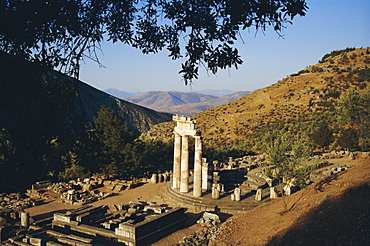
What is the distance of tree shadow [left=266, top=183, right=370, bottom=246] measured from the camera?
42.0ft

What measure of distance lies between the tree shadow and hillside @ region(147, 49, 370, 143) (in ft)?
141

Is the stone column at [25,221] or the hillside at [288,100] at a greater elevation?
the hillside at [288,100]

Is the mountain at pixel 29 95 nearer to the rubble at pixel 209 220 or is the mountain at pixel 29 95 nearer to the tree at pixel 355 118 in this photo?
the rubble at pixel 209 220

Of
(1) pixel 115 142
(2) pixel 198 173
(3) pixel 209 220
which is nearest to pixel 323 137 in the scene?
(2) pixel 198 173

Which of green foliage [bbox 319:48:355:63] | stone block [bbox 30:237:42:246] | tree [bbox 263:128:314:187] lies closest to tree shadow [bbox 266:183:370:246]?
A: tree [bbox 263:128:314:187]

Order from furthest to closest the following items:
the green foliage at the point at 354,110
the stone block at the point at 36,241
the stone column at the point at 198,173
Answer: the green foliage at the point at 354,110, the stone column at the point at 198,173, the stone block at the point at 36,241

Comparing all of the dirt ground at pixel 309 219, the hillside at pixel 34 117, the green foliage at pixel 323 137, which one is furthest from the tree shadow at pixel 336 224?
the green foliage at pixel 323 137

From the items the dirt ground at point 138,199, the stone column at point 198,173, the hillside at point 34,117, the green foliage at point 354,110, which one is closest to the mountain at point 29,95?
the hillside at point 34,117

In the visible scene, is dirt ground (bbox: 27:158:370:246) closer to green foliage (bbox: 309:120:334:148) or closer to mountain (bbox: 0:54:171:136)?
mountain (bbox: 0:54:171:136)

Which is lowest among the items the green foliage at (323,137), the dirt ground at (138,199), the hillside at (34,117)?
the dirt ground at (138,199)

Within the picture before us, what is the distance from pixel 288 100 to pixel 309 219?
59.3m

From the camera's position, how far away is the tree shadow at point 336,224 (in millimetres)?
12797

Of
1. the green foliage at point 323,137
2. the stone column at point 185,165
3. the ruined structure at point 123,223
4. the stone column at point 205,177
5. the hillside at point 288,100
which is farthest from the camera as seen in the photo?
the hillside at point 288,100

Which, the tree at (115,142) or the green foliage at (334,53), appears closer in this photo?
the tree at (115,142)
